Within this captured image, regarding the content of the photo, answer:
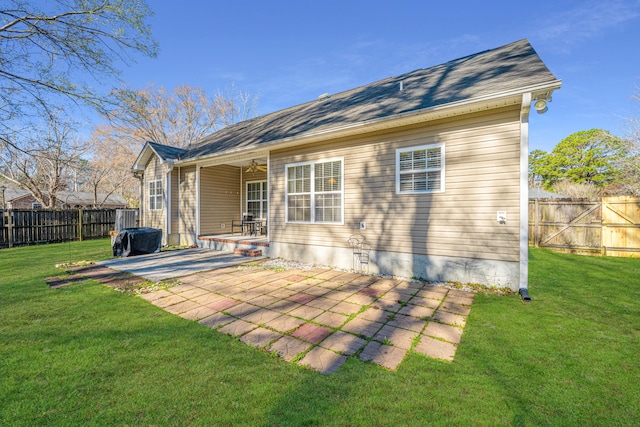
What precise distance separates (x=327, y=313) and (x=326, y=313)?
0.5 inches

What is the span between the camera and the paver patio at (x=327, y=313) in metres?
2.77

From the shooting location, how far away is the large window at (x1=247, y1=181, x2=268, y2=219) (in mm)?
10695

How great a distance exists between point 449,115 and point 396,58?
9973mm

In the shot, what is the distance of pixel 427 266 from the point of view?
17.2ft

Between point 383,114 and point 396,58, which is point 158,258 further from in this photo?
point 396,58

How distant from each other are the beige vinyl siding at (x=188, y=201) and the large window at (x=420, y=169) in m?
7.50

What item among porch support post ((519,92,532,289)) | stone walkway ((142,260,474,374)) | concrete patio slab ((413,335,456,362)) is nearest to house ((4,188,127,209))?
stone walkway ((142,260,474,374))

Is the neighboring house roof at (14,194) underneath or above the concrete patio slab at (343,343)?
above

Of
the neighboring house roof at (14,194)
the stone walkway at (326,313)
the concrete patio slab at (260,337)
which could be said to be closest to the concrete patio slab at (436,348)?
the stone walkway at (326,313)

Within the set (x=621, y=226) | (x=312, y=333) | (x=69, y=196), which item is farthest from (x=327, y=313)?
(x=69, y=196)

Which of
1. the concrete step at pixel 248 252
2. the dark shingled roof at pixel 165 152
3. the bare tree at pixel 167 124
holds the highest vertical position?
the bare tree at pixel 167 124

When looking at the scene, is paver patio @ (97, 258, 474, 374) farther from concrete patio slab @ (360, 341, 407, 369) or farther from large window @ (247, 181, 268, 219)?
large window @ (247, 181, 268, 219)

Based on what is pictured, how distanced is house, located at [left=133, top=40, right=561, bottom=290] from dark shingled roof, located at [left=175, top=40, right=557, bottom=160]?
4cm

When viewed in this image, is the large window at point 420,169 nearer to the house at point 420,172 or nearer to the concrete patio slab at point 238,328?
the house at point 420,172
